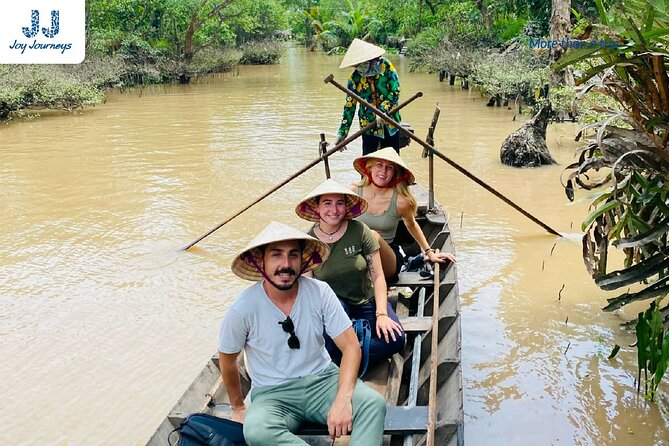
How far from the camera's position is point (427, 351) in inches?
154

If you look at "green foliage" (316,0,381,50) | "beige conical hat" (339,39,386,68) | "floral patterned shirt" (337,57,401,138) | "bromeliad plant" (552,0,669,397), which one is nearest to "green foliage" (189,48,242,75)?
"green foliage" (316,0,381,50)

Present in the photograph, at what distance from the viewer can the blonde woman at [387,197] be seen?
441 cm

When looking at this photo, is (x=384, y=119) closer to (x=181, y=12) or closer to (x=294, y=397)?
(x=294, y=397)

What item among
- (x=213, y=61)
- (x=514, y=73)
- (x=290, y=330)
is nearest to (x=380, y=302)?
(x=290, y=330)

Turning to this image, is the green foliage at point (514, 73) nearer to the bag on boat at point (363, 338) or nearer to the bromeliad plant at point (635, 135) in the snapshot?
the bromeliad plant at point (635, 135)

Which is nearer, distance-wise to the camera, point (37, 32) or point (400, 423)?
point (400, 423)

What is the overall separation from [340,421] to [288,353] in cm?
Answer: 37

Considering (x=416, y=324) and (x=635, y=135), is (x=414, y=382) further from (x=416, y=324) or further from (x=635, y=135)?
(x=635, y=135)

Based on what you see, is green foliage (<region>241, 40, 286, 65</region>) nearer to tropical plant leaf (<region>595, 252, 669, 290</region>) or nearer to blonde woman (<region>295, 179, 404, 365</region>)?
blonde woman (<region>295, 179, 404, 365</region>)

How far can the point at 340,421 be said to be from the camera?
9.00 feet

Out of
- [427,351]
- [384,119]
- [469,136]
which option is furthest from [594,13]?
[427,351]

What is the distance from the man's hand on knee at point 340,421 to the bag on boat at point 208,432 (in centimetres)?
39

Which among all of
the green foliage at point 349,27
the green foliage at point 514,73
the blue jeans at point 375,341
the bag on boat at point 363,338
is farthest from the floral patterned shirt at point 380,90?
the green foliage at point 349,27

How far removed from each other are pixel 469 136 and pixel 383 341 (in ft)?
32.3
